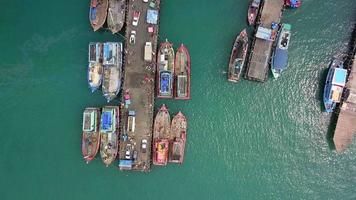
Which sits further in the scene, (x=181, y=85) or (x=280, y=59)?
(x=280, y=59)

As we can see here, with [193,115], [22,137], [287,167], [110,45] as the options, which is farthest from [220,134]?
[22,137]

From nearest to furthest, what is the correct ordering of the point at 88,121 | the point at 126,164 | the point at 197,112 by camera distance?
the point at 126,164, the point at 88,121, the point at 197,112

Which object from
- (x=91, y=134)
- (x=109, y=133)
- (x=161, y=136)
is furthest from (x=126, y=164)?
(x=91, y=134)

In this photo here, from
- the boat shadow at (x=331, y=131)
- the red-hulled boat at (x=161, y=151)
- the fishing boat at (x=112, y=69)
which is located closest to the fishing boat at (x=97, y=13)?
the fishing boat at (x=112, y=69)

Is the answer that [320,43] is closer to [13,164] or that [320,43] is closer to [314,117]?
[314,117]

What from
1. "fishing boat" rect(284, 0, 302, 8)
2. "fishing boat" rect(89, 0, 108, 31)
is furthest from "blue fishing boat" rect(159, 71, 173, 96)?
"fishing boat" rect(284, 0, 302, 8)

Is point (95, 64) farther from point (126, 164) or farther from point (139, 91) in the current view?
point (126, 164)
